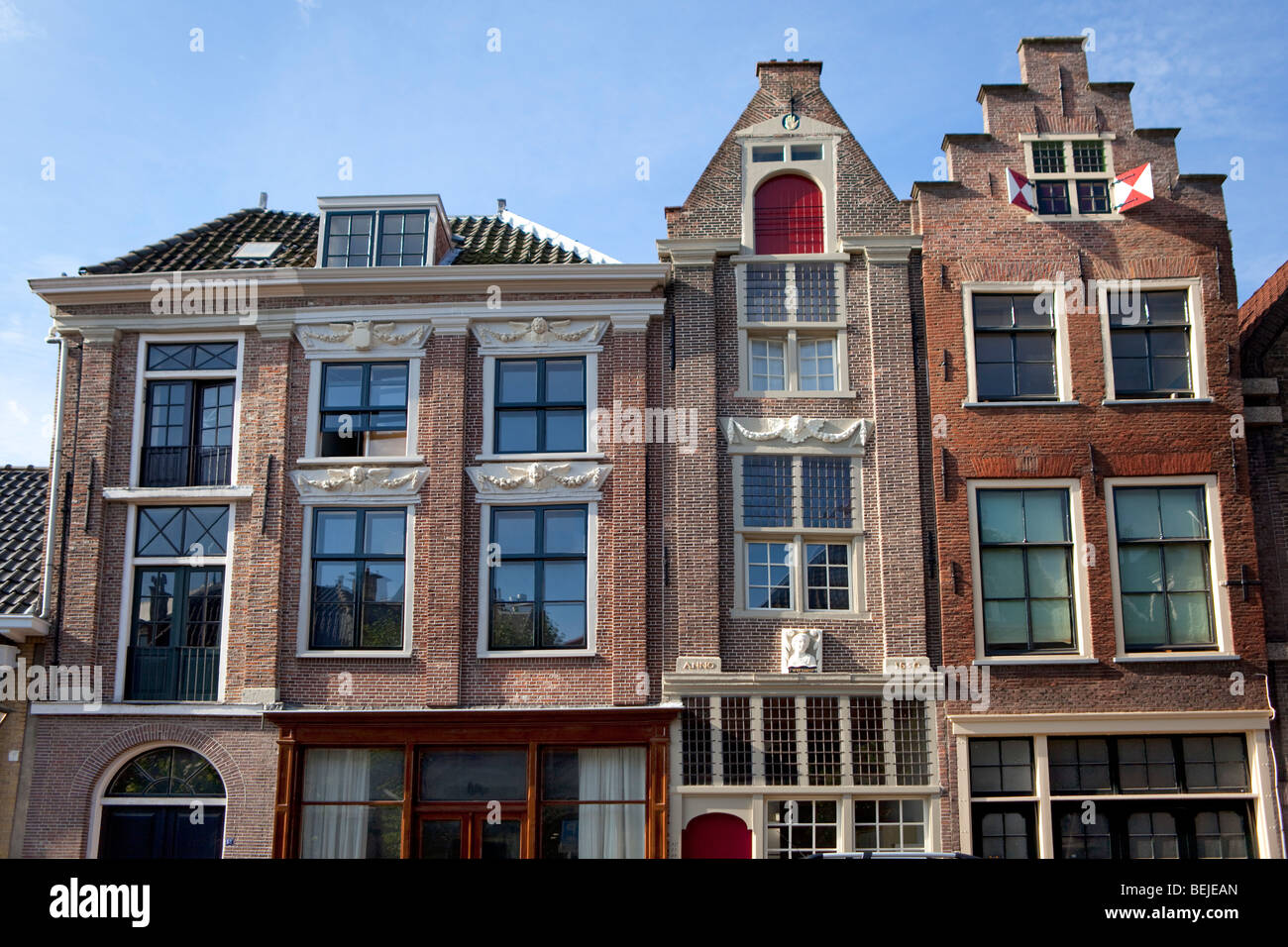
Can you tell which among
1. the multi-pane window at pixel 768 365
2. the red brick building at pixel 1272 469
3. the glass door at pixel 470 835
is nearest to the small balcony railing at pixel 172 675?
the glass door at pixel 470 835

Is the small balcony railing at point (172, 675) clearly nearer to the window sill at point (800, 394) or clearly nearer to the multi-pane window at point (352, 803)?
the multi-pane window at point (352, 803)

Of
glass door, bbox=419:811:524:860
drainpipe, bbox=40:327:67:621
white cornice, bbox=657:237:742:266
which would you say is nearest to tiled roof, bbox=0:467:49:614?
drainpipe, bbox=40:327:67:621

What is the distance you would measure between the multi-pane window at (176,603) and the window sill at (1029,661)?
12325 mm

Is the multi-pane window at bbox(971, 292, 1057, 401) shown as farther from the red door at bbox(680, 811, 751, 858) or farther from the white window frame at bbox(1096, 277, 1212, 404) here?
the red door at bbox(680, 811, 751, 858)

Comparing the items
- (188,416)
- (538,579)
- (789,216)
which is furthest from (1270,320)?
(188,416)

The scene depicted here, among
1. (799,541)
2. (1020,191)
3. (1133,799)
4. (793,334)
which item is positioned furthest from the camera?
(793,334)

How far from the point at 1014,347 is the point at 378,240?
36.8 ft

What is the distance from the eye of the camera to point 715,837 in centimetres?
1820

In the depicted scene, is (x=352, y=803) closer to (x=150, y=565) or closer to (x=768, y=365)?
(x=150, y=565)

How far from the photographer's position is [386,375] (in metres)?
20.4
